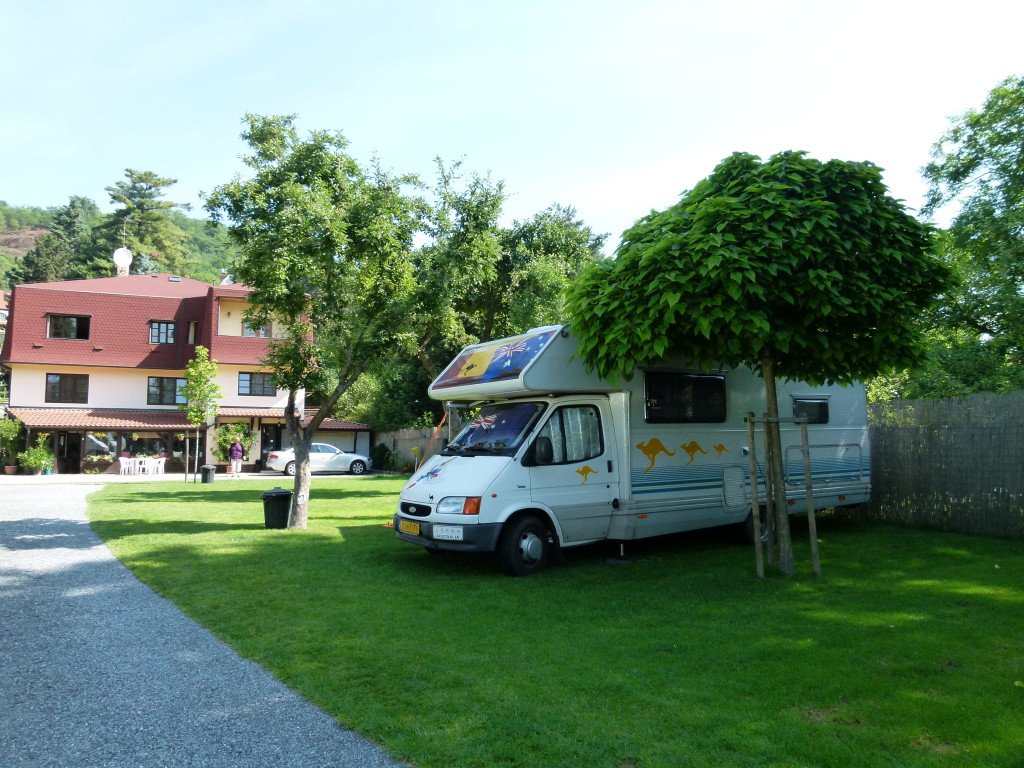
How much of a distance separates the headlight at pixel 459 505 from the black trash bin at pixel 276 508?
549 centimetres

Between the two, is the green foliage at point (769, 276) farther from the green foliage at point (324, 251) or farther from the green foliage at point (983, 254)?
the green foliage at point (983, 254)

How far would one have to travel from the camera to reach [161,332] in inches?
1510

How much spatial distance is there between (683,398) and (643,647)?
4.73 m

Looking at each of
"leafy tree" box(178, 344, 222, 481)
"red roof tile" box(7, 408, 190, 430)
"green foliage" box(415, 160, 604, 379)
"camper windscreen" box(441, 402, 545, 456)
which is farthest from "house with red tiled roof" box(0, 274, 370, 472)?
"camper windscreen" box(441, 402, 545, 456)

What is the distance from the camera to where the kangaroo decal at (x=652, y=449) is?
9.47 meters

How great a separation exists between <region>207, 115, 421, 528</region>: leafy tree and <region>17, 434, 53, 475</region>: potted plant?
25.5 metres

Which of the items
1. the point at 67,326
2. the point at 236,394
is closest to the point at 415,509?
the point at 236,394

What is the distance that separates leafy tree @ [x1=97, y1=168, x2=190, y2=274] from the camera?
70.6 m

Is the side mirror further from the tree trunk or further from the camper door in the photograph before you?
the tree trunk

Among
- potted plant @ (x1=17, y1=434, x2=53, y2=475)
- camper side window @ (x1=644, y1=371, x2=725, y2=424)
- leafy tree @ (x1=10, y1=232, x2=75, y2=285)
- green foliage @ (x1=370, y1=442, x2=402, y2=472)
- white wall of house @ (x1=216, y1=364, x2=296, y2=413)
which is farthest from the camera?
leafy tree @ (x1=10, y1=232, x2=75, y2=285)

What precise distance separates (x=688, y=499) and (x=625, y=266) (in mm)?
3437

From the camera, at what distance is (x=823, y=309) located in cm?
743

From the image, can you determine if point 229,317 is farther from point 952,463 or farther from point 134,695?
point 134,695

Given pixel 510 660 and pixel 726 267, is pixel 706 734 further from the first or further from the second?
pixel 726 267
